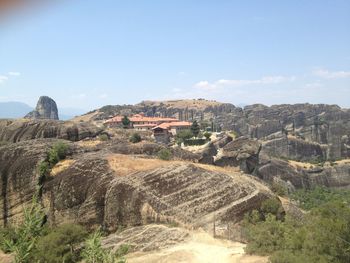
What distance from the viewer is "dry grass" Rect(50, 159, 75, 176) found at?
41544mm

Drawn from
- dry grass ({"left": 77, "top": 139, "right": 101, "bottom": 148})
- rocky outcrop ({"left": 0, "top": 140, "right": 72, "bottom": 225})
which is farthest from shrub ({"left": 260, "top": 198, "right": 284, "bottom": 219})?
dry grass ({"left": 77, "top": 139, "right": 101, "bottom": 148})

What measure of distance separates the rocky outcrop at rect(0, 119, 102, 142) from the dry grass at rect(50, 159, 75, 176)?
74.9ft

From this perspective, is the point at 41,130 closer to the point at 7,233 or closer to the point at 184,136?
the point at 7,233

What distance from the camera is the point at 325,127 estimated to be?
518 feet

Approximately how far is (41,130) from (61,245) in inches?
1520

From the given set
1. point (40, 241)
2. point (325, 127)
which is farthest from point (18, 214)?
point (325, 127)

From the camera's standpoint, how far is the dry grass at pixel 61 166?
41.5 metres

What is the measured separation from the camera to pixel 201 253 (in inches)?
1112

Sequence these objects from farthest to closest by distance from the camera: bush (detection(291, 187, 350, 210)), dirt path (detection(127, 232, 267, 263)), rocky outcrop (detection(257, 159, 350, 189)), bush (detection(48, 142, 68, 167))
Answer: rocky outcrop (detection(257, 159, 350, 189))
bush (detection(291, 187, 350, 210))
bush (detection(48, 142, 68, 167))
dirt path (detection(127, 232, 267, 263))

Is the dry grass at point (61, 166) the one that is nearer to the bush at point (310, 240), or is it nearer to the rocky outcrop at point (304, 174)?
the bush at point (310, 240)

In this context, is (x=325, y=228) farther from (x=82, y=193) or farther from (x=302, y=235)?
(x=82, y=193)

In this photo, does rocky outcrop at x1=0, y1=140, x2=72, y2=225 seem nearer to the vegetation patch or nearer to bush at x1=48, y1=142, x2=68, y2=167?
bush at x1=48, y1=142, x2=68, y2=167

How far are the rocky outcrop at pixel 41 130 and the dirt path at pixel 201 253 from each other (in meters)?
39.9

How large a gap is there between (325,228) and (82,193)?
77.1ft
